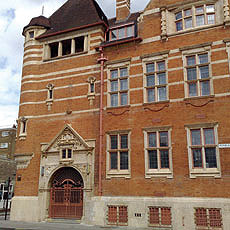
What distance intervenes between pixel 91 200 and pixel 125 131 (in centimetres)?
462

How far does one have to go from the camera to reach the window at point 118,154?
16891mm

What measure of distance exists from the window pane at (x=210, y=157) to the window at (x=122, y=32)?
9.38 metres

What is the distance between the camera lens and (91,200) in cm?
1688

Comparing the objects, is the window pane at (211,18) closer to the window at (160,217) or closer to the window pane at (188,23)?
the window pane at (188,23)

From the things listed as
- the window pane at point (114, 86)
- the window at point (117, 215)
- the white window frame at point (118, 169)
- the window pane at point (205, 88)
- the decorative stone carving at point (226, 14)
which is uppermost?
the decorative stone carving at point (226, 14)

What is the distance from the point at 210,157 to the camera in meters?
15.0

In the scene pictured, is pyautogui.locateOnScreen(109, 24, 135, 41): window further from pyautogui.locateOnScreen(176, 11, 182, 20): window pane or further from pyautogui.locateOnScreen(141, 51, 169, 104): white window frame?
pyautogui.locateOnScreen(176, 11, 182, 20): window pane

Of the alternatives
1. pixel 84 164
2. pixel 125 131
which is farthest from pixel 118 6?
pixel 84 164

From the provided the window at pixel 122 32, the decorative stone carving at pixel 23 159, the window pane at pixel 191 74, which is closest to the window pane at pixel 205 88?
the window pane at pixel 191 74

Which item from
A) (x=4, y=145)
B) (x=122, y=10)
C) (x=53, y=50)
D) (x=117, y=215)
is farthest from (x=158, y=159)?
(x=4, y=145)

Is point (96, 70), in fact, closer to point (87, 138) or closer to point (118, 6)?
point (87, 138)

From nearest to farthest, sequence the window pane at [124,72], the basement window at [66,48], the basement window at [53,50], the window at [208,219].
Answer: the window at [208,219]
the window pane at [124,72]
the basement window at [66,48]
the basement window at [53,50]

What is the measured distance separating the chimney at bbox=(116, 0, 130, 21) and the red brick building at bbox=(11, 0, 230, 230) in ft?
0.31

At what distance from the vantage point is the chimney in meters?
21.4
